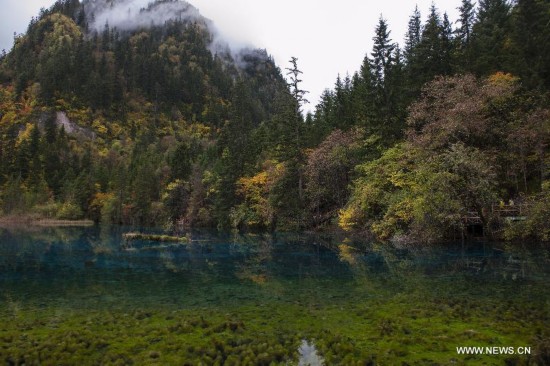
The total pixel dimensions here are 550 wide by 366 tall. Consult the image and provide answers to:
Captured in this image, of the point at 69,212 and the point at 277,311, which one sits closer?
the point at 277,311

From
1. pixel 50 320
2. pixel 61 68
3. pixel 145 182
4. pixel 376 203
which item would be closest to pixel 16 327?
pixel 50 320

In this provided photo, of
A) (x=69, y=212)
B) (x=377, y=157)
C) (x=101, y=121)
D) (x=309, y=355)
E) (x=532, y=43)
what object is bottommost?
(x=309, y=355)

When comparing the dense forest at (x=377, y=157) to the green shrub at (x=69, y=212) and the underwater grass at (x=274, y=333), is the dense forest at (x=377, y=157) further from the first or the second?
the underwater grass at (x=274, y=333)

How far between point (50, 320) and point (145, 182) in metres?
76.9

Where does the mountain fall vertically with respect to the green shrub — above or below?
above

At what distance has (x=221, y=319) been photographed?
454 inches

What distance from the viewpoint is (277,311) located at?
12375mm

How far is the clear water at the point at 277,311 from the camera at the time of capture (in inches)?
340

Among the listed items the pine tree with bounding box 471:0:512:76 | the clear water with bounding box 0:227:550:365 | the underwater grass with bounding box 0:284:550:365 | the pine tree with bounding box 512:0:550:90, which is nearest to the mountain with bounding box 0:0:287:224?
the pine tree with bounding box 471:0:512:76

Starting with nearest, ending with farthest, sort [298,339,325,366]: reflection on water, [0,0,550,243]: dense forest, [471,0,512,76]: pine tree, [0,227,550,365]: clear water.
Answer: [298,339,325,366]: reflection on water → [0,227,550,365]: clear water → [0,0,550,243]: dense forest → [471,0,512,76]: pine tree

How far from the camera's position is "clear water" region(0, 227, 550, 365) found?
8.63 metres

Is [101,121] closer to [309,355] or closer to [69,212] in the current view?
[69,212]

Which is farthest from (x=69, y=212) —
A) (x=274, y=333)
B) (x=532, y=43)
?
(x=274, y=333)

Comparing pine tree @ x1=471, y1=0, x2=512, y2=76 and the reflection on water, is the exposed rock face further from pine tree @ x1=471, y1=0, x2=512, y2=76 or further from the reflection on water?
the reflection on water
